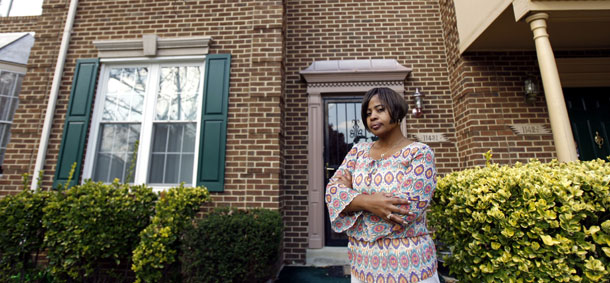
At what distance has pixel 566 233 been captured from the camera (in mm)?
1444

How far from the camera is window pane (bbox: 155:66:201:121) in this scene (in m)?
3.77

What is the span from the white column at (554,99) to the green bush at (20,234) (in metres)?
5.85

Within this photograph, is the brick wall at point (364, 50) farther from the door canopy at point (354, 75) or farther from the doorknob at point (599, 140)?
the doorknob at point (599, 140)

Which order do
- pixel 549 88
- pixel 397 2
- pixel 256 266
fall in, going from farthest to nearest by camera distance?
pixel 397 2 < pixel 549 88 < pixel 256 266

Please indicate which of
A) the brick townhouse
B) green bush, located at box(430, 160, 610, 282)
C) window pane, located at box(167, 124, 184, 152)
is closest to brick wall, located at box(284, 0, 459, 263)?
the brick townhouse

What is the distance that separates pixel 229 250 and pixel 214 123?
176cm

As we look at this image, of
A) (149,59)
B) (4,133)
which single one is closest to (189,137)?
(149,59)

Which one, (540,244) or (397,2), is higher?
(397,2)

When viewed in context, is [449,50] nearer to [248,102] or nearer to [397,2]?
[397,2]

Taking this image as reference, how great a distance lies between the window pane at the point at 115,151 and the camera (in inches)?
145

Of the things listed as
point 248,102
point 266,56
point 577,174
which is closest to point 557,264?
point 577,174

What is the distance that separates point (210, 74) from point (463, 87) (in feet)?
12.4

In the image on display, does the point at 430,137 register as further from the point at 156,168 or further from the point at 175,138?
the point at 156,168

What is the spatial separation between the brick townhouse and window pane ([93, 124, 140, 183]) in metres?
0.02
